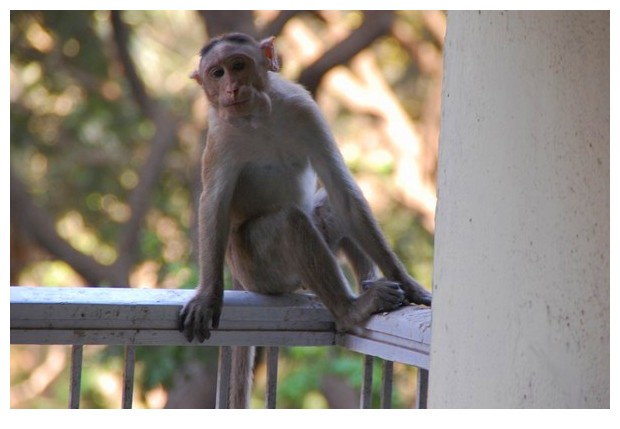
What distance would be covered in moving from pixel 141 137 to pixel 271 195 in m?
7.65

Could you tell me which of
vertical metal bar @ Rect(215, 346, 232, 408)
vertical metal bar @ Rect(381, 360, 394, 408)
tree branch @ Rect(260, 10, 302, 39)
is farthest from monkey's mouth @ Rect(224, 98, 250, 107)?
tree branch @ Rect(260, 10, 302, 39)

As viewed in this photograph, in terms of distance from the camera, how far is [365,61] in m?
10.4

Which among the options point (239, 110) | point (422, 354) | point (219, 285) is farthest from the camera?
point (239, 110)

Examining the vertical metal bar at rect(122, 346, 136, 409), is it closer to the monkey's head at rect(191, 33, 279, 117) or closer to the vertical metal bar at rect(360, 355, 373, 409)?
the vertical metal bar at rect(360, 355, 373, 409)

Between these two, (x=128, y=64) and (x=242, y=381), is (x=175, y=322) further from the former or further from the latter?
(x=128, y=64)

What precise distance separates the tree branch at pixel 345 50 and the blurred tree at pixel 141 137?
0.04ft

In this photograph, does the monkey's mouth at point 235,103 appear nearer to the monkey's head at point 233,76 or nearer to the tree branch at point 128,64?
the monkey's head at point 233,76

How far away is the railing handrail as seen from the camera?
2652mm

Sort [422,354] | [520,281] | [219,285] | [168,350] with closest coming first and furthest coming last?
[520,281] < [422,354] < [219,285] < [168,350]

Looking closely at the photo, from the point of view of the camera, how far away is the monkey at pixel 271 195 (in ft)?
11.8

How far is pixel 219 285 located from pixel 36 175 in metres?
9.08

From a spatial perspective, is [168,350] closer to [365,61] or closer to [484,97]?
[365,61]

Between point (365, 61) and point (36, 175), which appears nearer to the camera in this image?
point (365, 61)
